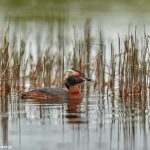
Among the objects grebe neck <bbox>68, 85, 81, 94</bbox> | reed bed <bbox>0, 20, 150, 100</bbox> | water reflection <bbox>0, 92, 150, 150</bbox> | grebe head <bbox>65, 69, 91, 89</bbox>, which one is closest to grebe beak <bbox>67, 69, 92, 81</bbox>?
grebe head <bbox>65, 69, 91, 89</bbox>

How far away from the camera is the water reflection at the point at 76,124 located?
11.2 m

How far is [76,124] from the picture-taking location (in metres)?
12.5

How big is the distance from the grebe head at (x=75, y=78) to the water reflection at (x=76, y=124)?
1.31 meters

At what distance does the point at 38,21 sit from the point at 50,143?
18504mm

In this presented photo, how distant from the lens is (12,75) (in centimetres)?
1647

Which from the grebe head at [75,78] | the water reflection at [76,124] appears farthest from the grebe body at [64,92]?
the water reflection at [76,124]

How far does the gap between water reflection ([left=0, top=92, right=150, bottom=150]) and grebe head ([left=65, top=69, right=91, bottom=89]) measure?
1312 millimetres

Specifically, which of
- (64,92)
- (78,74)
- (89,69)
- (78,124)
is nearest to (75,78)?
(78,74)

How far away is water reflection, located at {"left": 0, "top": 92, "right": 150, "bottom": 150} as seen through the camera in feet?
36.9

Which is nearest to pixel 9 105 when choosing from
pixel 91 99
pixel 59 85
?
pixel 91 99

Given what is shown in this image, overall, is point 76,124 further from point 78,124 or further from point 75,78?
point 75,78

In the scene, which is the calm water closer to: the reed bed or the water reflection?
the water reflection

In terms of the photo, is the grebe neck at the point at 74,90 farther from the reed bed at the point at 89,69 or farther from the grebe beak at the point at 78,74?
the reed bed at the point at 89,69

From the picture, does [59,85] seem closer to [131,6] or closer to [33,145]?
[33,145]
